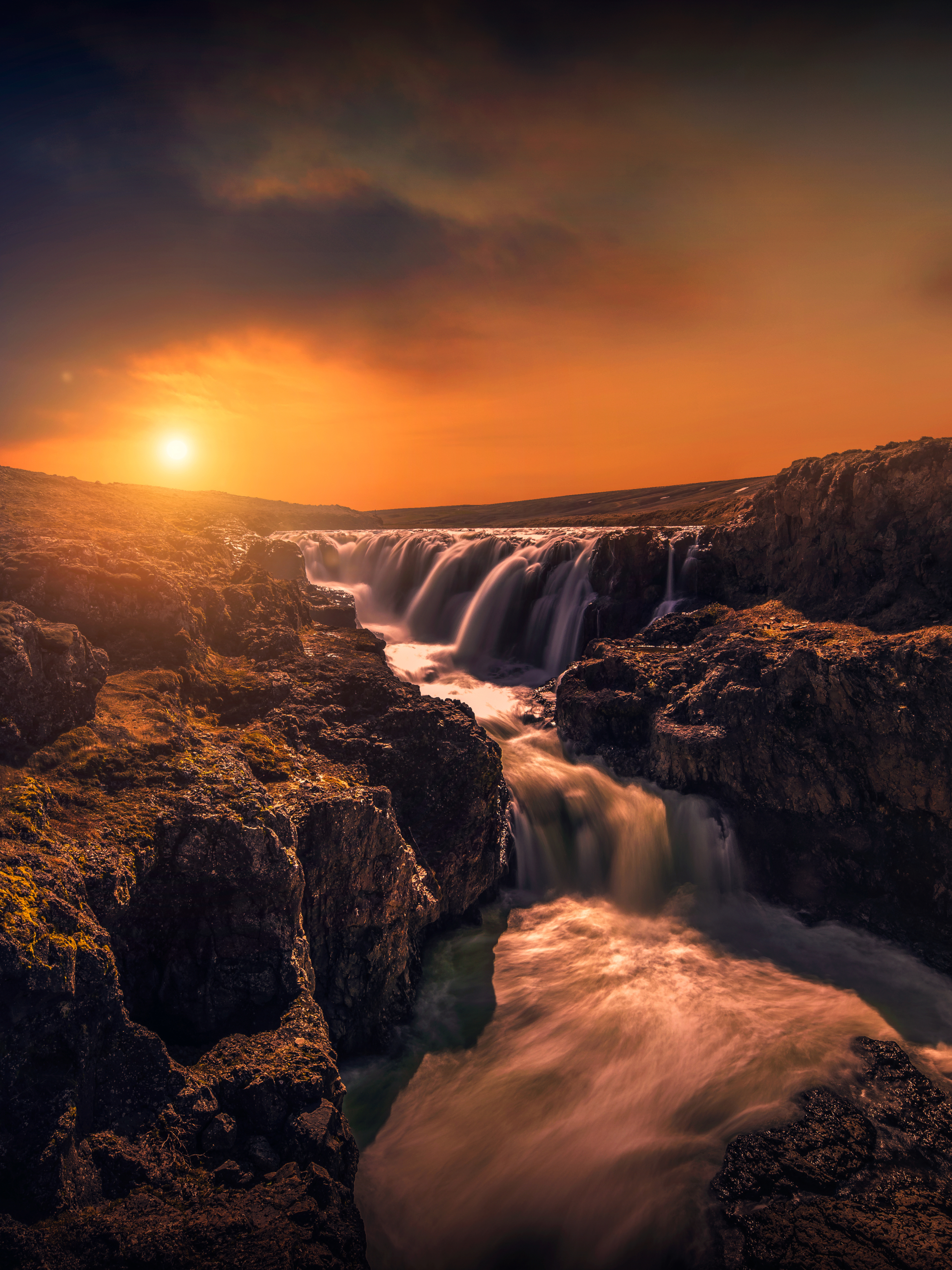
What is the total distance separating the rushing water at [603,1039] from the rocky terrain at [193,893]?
138cm

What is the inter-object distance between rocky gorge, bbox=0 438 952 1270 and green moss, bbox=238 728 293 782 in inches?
3.4

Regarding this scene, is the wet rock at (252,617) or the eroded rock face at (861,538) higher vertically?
the eroded rock face at (861,538)

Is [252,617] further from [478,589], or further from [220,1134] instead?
[478,589]

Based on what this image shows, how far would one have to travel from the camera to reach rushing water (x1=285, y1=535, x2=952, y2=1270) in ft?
27.4

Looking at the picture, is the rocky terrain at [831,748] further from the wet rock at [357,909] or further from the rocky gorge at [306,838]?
the wet rock at [357,909]

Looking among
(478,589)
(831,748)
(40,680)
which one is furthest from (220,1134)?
(478,589)

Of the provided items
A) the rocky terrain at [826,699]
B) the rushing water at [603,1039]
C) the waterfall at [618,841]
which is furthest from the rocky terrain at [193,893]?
the rocky terrain at [826,699]

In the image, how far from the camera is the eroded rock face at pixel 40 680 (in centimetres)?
776

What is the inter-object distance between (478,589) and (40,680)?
29.8 metres

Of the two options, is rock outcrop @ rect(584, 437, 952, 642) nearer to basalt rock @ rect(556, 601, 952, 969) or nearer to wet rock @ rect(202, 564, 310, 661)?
basalt rock @ rect(556, 601, 952, 969)

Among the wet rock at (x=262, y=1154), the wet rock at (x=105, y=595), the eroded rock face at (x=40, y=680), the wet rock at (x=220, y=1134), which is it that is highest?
the wet rock at (x=105, y=595)

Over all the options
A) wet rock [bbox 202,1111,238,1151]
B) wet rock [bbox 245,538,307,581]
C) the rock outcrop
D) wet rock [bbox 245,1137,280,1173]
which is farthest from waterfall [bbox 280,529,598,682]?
wet rock [bbox 202,1111,238,1151]

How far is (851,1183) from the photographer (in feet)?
28.0

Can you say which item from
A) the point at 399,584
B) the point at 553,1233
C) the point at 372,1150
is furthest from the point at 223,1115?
the point at 399,584
